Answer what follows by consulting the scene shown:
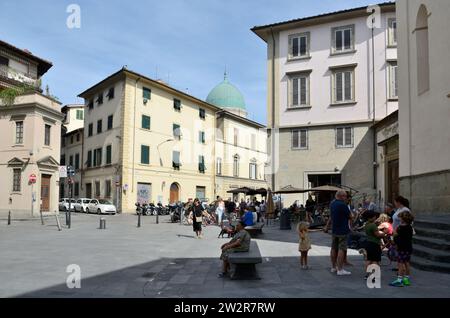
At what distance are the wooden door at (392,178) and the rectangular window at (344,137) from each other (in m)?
5.39

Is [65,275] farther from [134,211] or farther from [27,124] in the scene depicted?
[134,211]

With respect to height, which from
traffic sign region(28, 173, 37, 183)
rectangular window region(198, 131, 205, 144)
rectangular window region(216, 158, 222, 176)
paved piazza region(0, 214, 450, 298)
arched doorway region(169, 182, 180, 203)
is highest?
rectangular window region(198, 131, 205, 144)

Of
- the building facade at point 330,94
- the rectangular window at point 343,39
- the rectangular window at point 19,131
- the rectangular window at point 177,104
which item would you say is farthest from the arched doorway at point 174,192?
the rectangular window at point 343,39

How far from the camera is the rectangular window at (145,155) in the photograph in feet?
138

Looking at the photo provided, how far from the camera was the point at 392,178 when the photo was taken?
2117 centimetres

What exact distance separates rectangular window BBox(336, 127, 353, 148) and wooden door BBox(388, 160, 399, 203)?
212 inches

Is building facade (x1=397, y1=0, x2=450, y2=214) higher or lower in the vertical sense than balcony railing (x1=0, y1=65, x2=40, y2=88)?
lower

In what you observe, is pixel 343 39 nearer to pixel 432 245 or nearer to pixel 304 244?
pixel 432 245

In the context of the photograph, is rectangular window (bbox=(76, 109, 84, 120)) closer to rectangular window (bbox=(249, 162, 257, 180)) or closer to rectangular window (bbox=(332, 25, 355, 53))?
rectangular window (bbox=(249, 162, 257, 180))

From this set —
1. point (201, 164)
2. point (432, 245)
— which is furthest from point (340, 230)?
point (201, 164)

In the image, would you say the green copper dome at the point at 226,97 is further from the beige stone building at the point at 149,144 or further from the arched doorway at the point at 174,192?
the arched doorway at the point at 174,192

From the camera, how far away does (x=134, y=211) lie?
40156 millimetres

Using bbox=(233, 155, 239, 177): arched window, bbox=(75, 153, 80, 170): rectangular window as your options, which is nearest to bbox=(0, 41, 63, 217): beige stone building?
bbox=(75, 153, 80, 170): rectangular window

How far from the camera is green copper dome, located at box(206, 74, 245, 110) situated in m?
61.4
